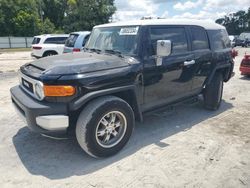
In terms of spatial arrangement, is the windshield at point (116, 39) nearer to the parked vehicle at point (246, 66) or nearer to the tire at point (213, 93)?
the tire at point (213, 93)

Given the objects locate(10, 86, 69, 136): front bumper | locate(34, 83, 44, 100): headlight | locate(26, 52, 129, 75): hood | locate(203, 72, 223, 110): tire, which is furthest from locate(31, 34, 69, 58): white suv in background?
locate(10, 86, 69, 136): front bumper

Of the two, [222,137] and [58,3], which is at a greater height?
[58,3]

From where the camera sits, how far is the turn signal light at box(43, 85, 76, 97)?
340cm

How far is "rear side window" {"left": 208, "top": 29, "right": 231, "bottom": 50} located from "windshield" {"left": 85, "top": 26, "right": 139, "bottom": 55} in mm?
2224

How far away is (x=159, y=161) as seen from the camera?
3.81 m

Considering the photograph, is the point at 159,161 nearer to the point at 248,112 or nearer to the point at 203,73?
the point at 203,73

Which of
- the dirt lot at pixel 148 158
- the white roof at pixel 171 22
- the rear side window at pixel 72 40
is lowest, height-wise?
the dirt lot at pixel 148 158

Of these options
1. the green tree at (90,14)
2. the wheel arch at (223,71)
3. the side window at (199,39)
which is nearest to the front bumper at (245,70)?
the wheel arch at (223,71)

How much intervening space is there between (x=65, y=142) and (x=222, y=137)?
2.69m

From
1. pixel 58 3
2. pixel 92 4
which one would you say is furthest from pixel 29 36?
pixel 58 3

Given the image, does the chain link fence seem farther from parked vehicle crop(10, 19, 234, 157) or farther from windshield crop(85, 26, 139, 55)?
windshield crop(85, 26, 139, 55)

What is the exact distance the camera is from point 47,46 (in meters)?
15.2

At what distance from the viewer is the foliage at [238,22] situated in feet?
258

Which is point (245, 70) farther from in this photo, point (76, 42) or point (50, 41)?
point (50, 41)
